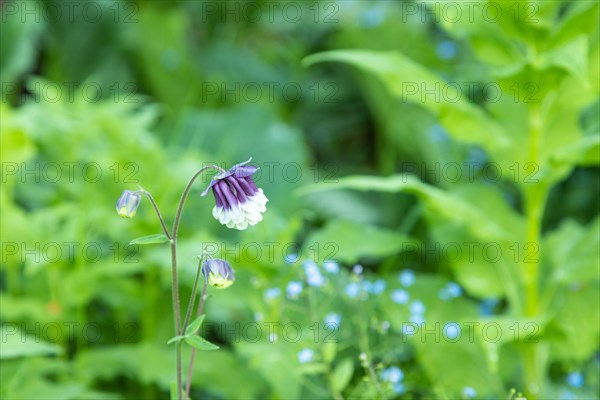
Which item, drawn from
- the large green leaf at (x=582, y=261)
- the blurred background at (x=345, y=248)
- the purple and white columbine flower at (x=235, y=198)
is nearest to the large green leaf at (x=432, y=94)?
the blurred background at (x=345, y=248)

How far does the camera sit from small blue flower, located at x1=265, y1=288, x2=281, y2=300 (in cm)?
182

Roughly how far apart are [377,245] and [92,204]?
2.45 feet

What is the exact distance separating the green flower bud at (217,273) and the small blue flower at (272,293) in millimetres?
631

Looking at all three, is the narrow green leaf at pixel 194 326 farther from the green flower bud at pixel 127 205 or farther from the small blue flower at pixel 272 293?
the small blue flower at pixel 272 293

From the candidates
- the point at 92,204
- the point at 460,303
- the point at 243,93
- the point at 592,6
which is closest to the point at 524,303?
the point at 460,303

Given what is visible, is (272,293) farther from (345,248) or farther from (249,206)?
(249,206)

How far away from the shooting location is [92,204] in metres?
Result: 2.14

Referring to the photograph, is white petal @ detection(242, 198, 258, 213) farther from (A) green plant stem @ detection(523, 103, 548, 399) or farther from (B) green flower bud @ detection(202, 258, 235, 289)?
(A) green plant stem @ detection(523, 103, 548, 399)

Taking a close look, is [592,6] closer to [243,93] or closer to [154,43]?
[243,93]

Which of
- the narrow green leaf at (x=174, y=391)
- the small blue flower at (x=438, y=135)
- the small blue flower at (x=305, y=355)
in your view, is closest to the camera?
the narrow green leaf at (x=174, y=391)

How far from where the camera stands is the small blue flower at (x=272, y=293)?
1.82 meters

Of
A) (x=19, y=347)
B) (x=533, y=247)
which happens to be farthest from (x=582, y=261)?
(x=19, y=347)

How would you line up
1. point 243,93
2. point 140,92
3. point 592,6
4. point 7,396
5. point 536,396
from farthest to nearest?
point 140,92 < point 243,93 < point 536,396 < point 592,6 < point 7,396

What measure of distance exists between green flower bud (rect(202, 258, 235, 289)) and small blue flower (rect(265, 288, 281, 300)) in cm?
63
